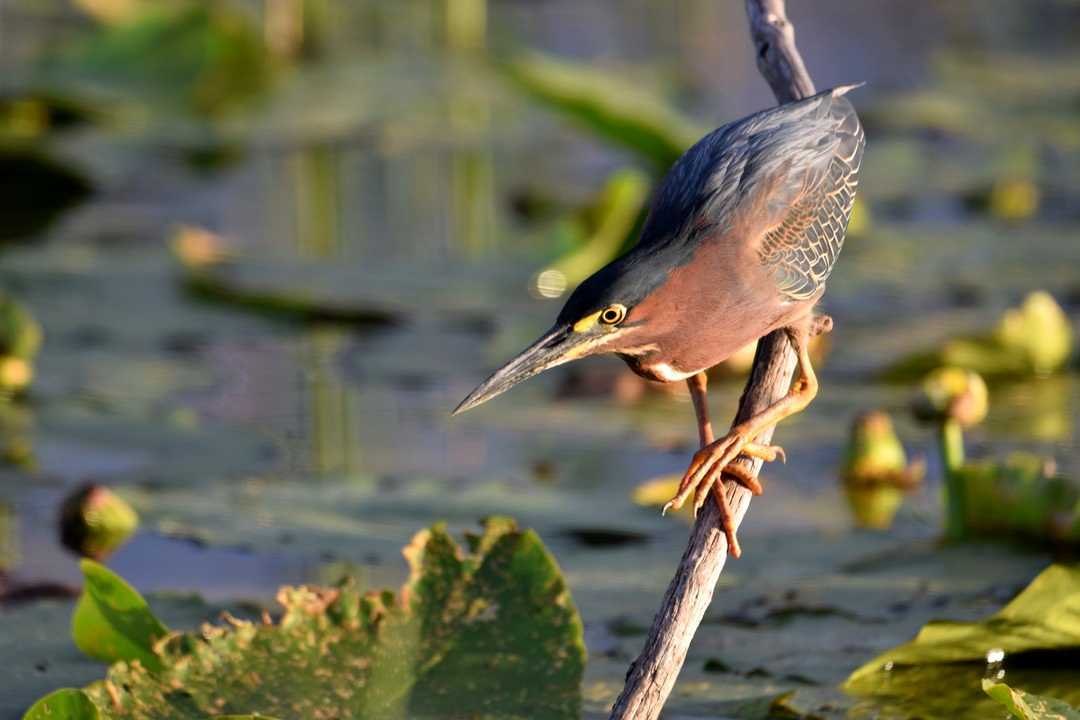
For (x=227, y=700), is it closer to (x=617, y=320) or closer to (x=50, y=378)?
(x=617, y=320)

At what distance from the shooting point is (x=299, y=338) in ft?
14.0

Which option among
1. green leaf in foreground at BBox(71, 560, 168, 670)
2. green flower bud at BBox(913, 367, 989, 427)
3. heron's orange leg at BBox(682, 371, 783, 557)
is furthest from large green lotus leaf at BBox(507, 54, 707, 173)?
heron's orange leg at BBox(682, 371, 783, 557)

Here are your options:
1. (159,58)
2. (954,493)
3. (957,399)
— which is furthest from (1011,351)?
(159,58)

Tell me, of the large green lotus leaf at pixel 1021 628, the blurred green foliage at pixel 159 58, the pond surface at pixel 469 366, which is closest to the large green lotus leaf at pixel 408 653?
the pond surface at pixel 469 366

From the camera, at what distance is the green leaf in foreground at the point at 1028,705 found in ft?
5.72

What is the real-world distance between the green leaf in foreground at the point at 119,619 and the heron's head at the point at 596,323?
0.63 meters

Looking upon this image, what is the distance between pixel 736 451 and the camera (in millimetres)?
1796

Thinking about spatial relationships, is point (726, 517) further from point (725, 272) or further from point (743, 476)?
point (725, 272)

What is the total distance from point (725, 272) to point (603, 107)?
2.44 meters

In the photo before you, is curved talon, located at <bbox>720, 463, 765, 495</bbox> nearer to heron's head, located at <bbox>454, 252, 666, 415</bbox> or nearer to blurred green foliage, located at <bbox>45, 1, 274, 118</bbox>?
heron's head, located at <bbox>454, 252, 666, 415</bbox>

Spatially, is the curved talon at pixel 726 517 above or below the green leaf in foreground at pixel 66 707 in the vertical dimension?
above

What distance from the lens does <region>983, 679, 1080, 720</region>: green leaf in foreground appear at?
5.72 feet

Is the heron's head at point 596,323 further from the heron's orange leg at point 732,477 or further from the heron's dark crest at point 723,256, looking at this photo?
the heron's orange leg at point 732,477

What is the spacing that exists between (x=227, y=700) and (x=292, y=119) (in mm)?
4318
